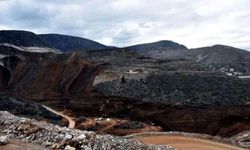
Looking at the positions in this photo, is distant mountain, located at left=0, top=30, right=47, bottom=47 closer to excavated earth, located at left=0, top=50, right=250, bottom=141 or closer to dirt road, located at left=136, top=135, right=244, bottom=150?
excavated earth, located at left=0, top=50, right=250, bottom=141

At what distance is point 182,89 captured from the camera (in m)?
81.9

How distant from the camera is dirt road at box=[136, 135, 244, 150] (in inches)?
1359

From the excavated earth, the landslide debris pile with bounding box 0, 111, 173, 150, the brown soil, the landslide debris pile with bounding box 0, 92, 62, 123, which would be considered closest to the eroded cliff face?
the excavated earth

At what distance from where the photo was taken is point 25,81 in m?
88.6

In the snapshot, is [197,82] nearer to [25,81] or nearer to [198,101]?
[198,101]

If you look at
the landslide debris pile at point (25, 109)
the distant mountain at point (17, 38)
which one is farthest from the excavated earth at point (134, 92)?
the distant mountain at point (17, 38)

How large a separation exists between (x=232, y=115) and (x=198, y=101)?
415 inches

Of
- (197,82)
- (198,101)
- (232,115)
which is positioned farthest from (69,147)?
(197,82)

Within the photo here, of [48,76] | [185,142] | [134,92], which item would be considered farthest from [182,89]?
[185,142]

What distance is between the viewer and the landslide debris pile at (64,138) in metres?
22.6

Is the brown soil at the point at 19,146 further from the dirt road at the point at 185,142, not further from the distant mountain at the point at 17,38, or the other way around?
the distant mountain at the point at 17,38

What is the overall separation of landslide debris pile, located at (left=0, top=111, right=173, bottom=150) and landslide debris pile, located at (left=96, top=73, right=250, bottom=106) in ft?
171

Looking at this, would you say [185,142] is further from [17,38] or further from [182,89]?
[17,38]

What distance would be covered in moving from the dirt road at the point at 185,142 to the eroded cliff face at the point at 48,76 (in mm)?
46799
